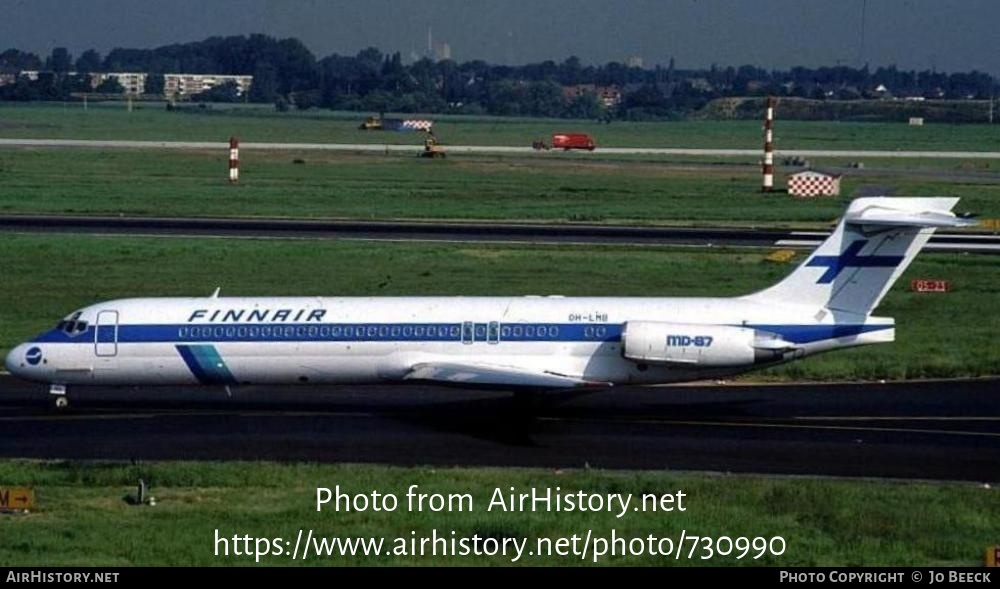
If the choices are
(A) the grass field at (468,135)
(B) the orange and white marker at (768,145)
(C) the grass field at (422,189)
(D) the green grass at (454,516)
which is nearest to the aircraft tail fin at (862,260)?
(D) the green grass at (454,516)

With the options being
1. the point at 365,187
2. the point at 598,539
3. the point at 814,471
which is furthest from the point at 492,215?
the point at 598,539

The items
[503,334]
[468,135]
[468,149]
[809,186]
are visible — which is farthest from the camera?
[468,135]

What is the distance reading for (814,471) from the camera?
1073 inches

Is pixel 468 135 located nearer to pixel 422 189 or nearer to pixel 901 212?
pixel 422 189

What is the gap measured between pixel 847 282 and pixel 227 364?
1232cm

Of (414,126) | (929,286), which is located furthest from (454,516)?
(414,126)

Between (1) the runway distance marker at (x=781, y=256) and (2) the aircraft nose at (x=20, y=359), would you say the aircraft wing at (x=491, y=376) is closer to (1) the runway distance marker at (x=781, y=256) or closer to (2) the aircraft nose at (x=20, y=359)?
(2) the aircraft nose at (x=20, y=359)

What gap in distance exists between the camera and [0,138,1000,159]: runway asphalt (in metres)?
138

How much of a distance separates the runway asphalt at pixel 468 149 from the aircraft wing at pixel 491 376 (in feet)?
342

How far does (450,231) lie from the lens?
215 feet

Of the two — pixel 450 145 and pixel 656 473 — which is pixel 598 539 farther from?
pixel 450 145

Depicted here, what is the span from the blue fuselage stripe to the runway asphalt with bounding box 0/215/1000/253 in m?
29.8

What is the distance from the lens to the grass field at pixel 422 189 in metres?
75.7

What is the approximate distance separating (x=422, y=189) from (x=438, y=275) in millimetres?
39025
